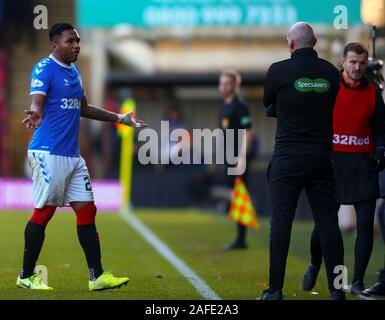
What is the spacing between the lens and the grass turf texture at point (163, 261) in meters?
8.27

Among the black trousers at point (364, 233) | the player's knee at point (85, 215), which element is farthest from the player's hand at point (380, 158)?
the player's knee at point (85, 215)

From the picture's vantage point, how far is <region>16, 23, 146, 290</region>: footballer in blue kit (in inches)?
317

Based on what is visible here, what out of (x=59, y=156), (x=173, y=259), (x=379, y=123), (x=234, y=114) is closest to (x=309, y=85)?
(x=379, y=123)

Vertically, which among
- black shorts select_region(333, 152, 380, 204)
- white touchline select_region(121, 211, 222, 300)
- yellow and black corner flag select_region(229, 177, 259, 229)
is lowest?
white touchline select_region(121, 211, 222, 300)

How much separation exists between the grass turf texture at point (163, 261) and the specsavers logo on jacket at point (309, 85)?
163 centimetres

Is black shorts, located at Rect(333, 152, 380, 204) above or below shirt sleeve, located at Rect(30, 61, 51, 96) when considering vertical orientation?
below

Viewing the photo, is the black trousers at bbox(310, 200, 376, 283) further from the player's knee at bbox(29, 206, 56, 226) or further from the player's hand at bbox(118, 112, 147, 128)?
the player's knee at bbox(29, 206, 56, 226)

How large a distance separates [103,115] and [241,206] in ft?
14.8

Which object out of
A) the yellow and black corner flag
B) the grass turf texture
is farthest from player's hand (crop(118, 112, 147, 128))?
the yellow and black corner flag

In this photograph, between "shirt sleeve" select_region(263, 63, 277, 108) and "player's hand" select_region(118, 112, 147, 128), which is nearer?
"shirt sleeve" select_region(263, 63, 277, 108)

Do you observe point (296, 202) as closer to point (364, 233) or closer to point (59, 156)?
point (364, 233)

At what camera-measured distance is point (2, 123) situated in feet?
78.9

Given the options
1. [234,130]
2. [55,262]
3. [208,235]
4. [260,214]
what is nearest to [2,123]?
[260,214]

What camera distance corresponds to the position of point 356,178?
8375 millimetres
